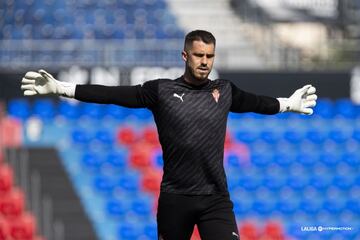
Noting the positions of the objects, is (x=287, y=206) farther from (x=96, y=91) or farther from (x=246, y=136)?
(x=96, y=91)

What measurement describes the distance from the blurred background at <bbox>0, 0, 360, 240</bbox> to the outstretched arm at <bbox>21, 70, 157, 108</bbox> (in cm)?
Answer: 796

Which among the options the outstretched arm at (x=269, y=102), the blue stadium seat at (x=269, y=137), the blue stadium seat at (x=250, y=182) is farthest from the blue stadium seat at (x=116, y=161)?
the outstretched arm at (x=269, y=102)

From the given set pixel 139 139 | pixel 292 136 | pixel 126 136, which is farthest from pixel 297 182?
pixel 126 136

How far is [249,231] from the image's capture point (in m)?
14.6

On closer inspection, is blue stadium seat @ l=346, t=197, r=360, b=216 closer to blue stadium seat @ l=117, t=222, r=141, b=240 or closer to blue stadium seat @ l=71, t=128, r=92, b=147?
blue stadium seat @ l=117, t=222, r=141, b=240

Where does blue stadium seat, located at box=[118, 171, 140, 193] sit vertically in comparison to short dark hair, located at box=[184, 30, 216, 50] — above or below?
below

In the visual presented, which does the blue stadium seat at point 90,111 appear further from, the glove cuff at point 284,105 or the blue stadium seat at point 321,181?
the glove cuff at point 284,105

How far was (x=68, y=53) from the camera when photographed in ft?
55.7

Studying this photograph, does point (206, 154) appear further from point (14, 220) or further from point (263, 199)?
point (263, 199)

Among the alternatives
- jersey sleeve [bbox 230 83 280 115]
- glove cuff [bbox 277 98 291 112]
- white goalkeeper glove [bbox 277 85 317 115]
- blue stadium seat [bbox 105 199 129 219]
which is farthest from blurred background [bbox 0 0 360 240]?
jersey sleeve [bbox 230 83 280 115]

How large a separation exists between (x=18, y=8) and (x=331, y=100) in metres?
5.63

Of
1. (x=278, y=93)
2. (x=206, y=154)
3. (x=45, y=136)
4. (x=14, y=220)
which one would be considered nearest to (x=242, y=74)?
(x=278, y=93)

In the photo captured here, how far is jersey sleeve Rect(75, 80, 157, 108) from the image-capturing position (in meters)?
6.00

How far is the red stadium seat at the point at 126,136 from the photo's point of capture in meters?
16.0
